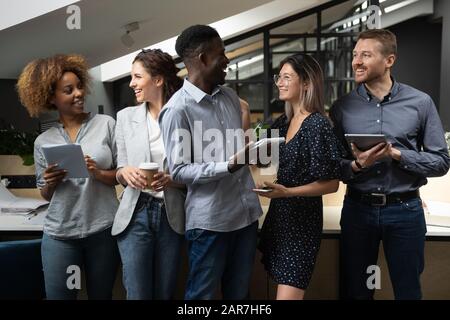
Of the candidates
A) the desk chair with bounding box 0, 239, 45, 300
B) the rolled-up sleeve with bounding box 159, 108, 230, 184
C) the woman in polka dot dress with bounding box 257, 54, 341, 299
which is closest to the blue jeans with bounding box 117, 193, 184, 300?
the rolled-up sleeve with bounding box 159, 108, 230, 184

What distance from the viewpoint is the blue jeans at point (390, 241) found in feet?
5.46

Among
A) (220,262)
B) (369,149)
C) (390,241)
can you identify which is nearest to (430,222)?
(390,241)

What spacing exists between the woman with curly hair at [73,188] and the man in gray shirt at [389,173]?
975 millimetres

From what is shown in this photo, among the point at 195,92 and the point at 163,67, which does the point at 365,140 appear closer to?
the point at 195,92

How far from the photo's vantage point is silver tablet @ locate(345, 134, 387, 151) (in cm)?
151

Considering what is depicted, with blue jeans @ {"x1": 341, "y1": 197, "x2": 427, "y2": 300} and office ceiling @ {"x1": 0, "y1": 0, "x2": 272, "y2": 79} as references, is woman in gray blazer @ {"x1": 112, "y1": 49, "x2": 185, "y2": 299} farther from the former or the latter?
office ceiling @ {"x1": 0, "y1": 0, "x2": 272, "y2": 79}

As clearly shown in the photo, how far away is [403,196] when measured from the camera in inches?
66.5

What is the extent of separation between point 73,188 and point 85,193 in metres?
0.05

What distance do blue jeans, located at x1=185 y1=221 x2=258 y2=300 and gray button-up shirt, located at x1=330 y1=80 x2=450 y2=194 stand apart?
0.52 metres
